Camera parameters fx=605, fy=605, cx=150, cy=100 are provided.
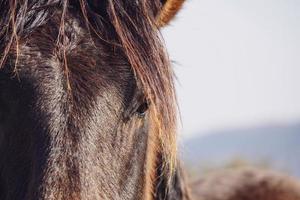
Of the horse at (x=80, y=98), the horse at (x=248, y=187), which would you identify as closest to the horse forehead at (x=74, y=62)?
the horse at (x=80, y=98)

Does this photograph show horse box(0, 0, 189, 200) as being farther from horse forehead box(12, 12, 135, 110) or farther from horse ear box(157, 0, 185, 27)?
horse ear box(157, 0, 185, 27)

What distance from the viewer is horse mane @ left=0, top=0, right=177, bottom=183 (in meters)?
2.78

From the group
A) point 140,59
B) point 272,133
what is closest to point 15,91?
point 140,59

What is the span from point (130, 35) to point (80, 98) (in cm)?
52

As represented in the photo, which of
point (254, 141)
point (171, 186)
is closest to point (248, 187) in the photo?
point (171, 186)

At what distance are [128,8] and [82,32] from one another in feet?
1.10

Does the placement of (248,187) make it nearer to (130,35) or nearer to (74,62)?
(130,35)

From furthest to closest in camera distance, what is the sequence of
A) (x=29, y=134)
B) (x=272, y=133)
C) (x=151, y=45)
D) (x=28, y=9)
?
(x=272, y=133), (x=151, y=45), (x=28, y=9), (x=29, y=134)

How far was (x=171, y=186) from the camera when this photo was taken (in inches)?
151

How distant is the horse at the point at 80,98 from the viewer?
252 cm

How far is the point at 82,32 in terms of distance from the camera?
287cm

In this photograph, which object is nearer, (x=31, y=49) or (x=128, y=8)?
(x=31, y=49)

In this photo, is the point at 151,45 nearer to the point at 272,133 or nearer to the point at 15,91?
the point at 15,91

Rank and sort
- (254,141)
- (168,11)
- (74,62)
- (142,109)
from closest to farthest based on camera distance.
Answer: (74,62) → (142,109) → (168,11) → (254,141)
